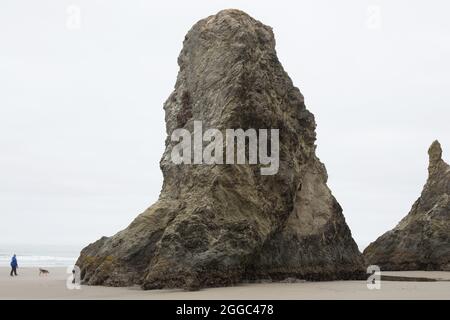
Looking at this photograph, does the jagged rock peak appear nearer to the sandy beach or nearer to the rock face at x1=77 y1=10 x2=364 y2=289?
the rock face at x1=77 y1=10 x2=364 y2=289

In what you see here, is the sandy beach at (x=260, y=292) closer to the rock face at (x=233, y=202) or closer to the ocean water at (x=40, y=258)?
the rock face at (x=233, y=202)

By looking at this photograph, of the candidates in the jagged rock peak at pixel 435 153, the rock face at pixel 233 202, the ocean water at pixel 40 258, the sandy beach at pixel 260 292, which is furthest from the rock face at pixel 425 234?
the ocean water at pixel 40 258

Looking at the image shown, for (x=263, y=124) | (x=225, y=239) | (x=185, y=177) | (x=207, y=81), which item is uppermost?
(x=207, y=81)

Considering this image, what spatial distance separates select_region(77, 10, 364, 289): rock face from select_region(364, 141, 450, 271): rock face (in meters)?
10.1

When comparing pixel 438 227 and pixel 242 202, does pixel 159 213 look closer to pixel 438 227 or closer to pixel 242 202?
pixel 242 202

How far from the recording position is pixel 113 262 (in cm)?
2184

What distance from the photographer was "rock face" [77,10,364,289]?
20016 mm

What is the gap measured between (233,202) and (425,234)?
55.8ft

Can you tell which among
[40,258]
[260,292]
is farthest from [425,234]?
[40,258]

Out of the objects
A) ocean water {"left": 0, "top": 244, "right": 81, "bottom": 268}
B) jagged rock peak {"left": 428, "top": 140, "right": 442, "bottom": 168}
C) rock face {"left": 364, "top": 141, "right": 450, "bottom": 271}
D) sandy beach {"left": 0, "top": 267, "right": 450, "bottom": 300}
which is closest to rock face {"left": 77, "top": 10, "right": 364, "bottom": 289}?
sandy beach {"left": 0, "top": 267, "right": 450, "bottom": 300}

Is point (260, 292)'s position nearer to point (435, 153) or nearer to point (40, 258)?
point (435, 153)

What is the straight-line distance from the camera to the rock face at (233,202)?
65.7ft
